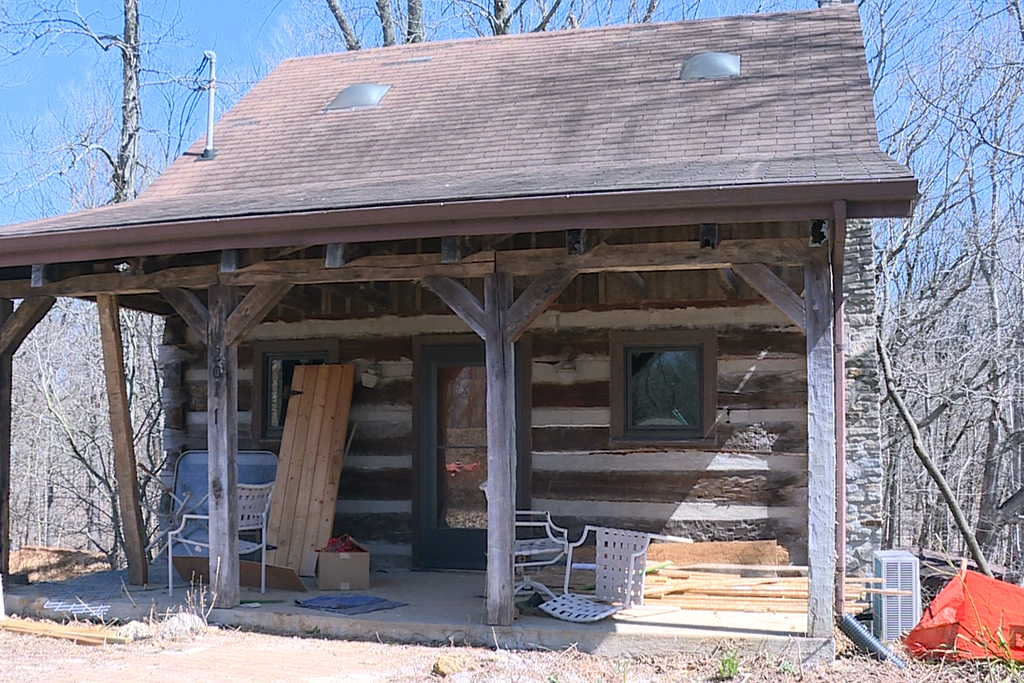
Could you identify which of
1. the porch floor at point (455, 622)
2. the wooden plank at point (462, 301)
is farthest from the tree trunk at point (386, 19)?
the wooden plank at point (462, 301)

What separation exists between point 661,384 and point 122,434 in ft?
14.7

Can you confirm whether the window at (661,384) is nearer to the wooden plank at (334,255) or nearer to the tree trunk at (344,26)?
the wooden plank at (334,255)

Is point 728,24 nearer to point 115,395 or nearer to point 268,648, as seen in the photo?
point 115,395

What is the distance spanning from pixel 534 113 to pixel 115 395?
4430mm

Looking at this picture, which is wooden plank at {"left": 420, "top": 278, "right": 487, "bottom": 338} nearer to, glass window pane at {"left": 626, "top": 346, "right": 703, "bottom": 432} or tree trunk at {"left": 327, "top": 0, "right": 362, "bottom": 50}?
glass window pane at {"left": 626, "top": 346, "right": 703, "bottom": 432}

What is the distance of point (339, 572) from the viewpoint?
828 cm

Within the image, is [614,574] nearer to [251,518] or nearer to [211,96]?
[251,518]

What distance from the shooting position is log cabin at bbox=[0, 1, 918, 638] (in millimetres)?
6453

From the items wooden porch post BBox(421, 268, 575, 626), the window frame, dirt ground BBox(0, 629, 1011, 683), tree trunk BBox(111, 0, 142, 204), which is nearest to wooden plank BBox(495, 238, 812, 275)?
wooden porch post BBox(421, 268, 575, 626)

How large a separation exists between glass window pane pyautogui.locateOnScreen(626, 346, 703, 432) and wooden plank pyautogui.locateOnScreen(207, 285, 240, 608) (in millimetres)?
3351

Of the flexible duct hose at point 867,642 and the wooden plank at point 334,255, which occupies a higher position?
the wooden plank at point 334,255

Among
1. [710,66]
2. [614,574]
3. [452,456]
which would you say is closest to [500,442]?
[614,574]

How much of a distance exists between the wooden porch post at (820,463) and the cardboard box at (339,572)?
3669 millimetres

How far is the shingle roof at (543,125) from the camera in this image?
7086 millimetres
